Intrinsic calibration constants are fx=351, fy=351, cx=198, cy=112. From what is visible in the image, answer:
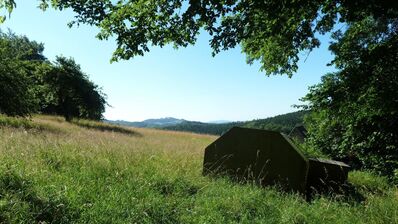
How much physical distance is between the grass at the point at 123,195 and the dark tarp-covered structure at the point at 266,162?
54cm

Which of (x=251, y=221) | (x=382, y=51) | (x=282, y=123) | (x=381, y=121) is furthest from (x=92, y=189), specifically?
(x=282, y=123)

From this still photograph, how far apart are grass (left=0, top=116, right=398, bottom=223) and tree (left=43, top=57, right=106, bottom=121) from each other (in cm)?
2247

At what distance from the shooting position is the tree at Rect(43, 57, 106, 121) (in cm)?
2911

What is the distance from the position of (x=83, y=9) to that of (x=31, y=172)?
2.79m

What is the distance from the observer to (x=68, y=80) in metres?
29.3

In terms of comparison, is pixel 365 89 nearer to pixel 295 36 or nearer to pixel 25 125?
pixel 295 36

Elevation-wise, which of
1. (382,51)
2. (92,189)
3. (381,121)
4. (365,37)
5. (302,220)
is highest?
(365,37)

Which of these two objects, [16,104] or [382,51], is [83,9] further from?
[16,104]

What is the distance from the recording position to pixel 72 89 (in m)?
29.7

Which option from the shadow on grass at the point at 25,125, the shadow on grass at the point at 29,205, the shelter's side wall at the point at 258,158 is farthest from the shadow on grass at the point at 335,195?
the shadow on grass at the point at 25,125

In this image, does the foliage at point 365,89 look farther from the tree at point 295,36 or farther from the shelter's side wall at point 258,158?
the shelter's side wall at point 258,158

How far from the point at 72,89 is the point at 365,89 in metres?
25.9

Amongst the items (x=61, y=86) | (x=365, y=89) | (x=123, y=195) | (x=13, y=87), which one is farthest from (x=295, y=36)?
(x=61, y=86)

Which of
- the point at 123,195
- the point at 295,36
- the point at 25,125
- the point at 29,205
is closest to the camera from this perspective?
the point at 29,205
